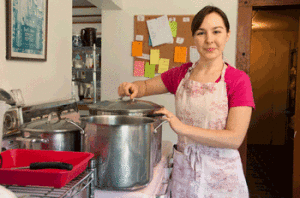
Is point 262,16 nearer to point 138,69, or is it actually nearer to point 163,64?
point 163,64

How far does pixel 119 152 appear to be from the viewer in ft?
3.09

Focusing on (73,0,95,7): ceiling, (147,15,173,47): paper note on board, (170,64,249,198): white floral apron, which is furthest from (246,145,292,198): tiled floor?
(73,0,95,7): ceiling

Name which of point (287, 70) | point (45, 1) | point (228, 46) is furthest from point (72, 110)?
point (287, 70)

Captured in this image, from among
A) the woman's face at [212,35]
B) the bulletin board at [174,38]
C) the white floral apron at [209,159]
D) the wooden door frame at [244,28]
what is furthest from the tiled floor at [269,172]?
the woman's face at [212,35]

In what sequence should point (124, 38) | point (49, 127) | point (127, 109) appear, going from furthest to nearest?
point (124, 38), point (127, 109), point (49, 127)

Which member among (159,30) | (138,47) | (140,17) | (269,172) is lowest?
(269,172)

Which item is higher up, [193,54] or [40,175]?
[193,54]

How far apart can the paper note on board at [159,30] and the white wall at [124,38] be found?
86 mm

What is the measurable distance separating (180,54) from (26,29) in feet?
6.38

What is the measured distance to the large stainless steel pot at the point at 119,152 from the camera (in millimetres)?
938

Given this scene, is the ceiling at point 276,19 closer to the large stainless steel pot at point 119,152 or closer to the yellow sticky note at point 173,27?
the yellow sticky note at point 173,27

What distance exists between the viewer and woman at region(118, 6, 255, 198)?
1302mm

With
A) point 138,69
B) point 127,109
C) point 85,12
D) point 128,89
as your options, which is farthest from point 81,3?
point 127,109

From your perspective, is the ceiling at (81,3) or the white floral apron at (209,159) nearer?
the white floral apron at (209,159)
